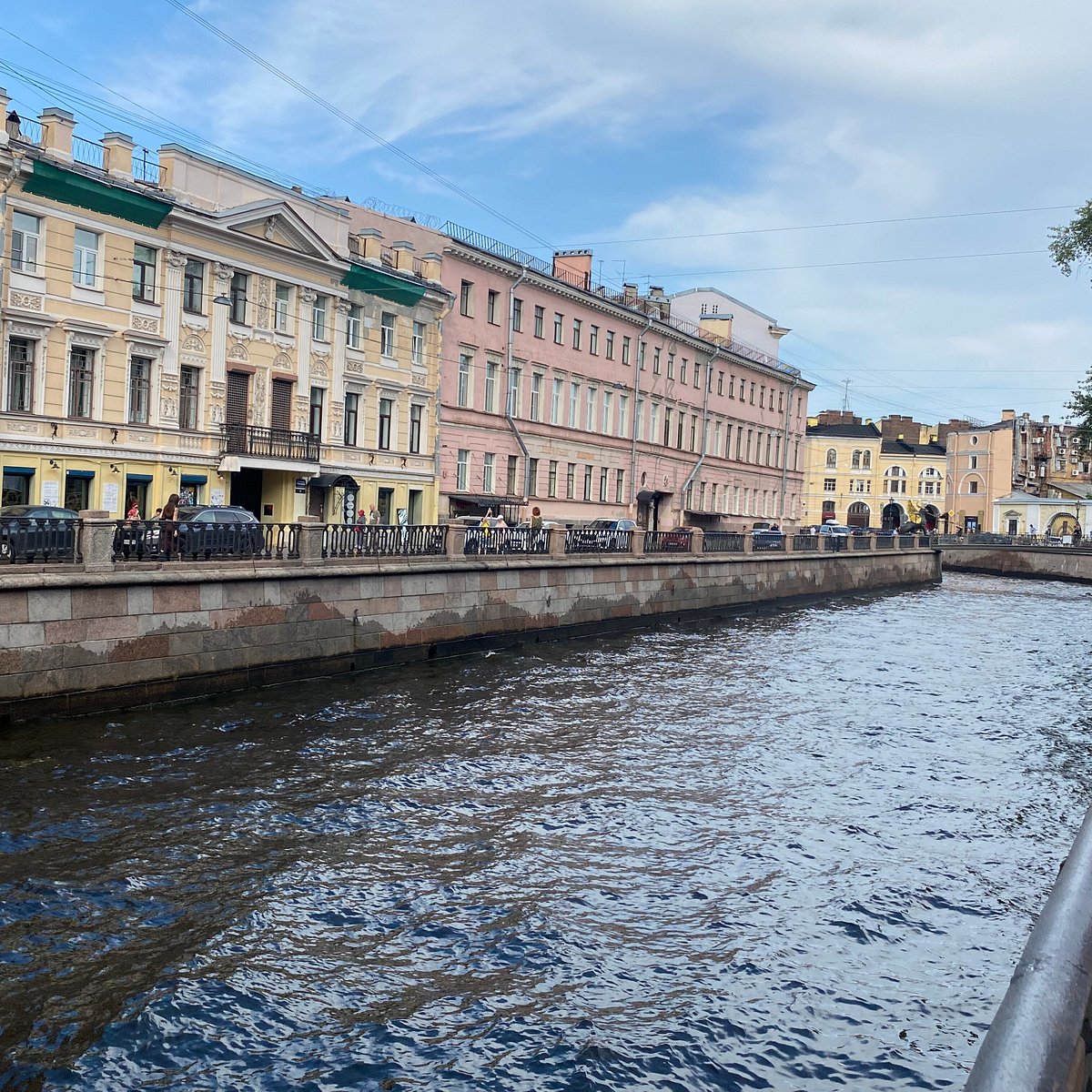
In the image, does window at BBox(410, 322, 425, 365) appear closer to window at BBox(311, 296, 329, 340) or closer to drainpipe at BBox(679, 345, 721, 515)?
window at BBox(311, 296, 329, 340)

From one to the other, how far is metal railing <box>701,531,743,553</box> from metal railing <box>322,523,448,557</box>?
1298cm

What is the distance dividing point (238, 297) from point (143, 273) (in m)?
3.17

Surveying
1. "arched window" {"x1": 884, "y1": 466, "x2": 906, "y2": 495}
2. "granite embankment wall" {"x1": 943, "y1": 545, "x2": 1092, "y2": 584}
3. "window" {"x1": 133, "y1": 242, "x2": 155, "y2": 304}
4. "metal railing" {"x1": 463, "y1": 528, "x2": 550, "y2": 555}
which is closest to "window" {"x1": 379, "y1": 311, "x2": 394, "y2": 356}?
"window" {"x1": 133, "y1": 242, "x2": 155, "y2": 304}

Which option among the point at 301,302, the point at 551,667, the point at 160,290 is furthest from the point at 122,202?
the point at 551,667

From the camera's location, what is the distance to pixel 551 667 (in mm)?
20719

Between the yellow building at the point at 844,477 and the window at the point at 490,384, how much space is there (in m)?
69.4

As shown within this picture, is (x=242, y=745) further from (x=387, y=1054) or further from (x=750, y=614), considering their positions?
(x=750, y=614)

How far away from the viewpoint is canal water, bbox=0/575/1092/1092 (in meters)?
6.41

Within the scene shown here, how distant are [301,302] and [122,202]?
6.55 meters

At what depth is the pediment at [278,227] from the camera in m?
28.4

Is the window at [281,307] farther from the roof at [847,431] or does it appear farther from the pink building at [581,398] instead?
the roof at [847,431]

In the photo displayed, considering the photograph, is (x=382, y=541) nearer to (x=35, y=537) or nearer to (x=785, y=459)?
(x=35, y=537)

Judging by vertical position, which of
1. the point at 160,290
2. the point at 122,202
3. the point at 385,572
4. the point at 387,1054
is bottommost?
the point at 387,1054

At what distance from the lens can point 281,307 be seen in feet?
101
